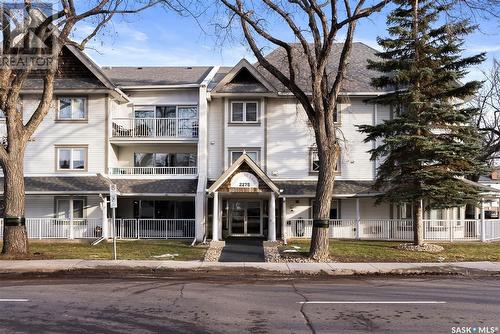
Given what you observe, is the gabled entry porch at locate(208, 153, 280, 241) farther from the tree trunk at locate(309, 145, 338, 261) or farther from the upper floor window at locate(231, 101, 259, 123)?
the tree trunk at locate(309, 145, 338, 261)

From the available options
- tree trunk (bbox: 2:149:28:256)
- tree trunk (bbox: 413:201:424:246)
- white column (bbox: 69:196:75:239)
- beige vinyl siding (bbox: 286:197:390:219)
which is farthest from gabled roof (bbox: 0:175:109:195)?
tree trunk (bbox: 413:201:424:246)

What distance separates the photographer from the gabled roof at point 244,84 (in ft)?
91.4

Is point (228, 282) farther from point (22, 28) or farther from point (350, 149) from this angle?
point (350, 149)

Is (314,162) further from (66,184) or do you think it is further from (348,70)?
(66,184)

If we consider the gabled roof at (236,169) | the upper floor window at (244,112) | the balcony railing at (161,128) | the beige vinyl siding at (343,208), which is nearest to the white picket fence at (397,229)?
the beige vinyl siding at (343,208)

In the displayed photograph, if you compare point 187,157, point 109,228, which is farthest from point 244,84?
point 109,228

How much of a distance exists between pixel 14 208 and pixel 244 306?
39.6 feet

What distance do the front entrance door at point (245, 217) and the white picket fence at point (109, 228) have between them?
2429 millimetres

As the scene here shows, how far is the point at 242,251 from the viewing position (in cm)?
2203

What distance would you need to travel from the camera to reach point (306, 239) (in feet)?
89.7

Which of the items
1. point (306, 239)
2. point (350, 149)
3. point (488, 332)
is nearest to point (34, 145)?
point (306, 239)

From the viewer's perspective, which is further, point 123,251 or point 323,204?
point 123,251

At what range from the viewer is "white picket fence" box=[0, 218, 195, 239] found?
88.8 feet

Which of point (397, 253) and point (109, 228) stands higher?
point (109, 228)
